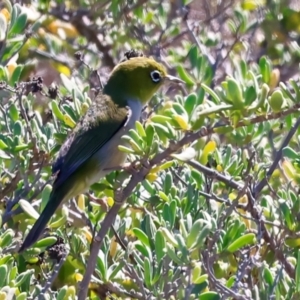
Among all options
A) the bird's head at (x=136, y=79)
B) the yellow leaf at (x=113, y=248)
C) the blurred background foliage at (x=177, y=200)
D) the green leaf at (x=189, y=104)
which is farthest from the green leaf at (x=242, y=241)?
the bird's head at (x=136, y=79)

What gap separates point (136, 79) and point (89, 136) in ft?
1.64

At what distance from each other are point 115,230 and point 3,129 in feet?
2.45

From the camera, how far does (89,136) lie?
329 cm

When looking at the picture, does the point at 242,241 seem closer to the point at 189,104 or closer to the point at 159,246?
the point at 159,246

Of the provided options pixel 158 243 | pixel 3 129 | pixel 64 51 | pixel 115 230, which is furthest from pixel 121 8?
pixel 158 243

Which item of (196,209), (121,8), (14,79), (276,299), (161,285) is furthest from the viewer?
(121,8)

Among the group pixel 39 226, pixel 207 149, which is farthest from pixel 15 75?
pixel 207 149

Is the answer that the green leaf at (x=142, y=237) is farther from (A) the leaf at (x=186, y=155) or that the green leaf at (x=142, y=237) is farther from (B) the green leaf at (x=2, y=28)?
(B) the green leaf at (x=2, y=28)

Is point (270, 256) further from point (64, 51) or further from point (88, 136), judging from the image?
point (64, 51)

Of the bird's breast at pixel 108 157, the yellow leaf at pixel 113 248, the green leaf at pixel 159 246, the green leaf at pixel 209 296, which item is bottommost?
the green leaf at pixel 209 296

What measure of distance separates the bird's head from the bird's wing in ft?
0.48

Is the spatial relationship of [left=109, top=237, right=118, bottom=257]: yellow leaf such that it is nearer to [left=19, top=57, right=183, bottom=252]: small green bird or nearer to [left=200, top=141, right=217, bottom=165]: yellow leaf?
[left=19, top=57, right=183, bottom=252]: small green bird

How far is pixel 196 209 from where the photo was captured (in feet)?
8.01

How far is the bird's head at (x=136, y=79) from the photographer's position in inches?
144
